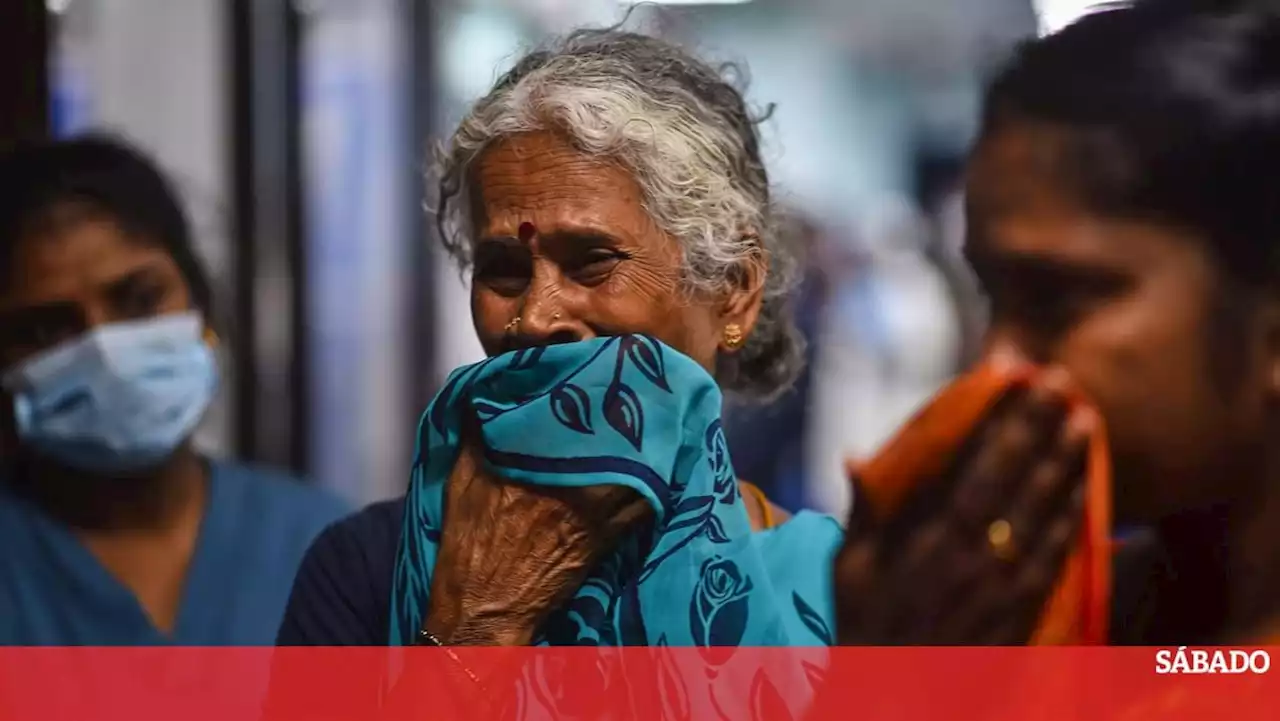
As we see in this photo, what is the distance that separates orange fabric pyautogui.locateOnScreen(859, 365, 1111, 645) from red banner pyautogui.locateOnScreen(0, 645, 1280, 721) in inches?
1.3

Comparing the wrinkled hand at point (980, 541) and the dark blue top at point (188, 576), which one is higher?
the wrinkled hand at point (980, 541)

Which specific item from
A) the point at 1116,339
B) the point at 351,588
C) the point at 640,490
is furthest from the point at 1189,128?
the point at 351,588

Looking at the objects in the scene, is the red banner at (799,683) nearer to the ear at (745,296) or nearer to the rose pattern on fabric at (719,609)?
the rose pattern on fabric at (719,609)

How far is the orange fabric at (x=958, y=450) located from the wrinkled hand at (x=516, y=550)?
0.64 feet

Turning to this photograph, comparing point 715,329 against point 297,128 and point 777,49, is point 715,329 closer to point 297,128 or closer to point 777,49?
point 777,49

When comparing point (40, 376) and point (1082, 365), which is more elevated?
point (1082, 365)

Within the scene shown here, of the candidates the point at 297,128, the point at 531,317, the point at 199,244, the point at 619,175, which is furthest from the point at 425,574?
the point at 297,128

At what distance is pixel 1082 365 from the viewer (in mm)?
996

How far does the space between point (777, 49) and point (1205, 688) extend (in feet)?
2.68

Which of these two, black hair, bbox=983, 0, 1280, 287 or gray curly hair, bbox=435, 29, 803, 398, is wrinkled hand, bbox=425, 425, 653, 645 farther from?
black hair, bbox=983, 0, 1280, 287

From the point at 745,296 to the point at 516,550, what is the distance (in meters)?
0.29

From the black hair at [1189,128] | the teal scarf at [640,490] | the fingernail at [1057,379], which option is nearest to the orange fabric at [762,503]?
the teal scarf at [640,490]

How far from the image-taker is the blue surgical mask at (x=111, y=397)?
1.49 m

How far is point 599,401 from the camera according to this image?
1064 millimetres
